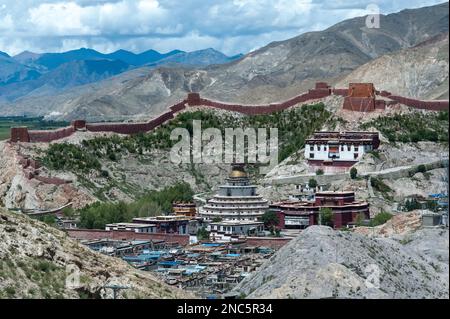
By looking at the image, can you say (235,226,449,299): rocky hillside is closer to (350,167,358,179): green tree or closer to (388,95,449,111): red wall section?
(350,167,358,179): green tree

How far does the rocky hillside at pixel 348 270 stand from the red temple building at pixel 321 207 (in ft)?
120

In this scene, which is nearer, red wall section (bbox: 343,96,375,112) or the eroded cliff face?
the eroded cliff face

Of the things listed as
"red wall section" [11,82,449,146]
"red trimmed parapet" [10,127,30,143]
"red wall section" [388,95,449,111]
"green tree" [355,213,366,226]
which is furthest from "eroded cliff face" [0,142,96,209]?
"red wall section" [388,95,449,111]

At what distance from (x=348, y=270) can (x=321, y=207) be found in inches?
1674

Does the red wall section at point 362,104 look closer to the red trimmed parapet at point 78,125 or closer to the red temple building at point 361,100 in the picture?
the red temple building at point 361,100

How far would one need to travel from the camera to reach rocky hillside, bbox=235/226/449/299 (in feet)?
88.2

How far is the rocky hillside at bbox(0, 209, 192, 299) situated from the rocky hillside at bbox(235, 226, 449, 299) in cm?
236

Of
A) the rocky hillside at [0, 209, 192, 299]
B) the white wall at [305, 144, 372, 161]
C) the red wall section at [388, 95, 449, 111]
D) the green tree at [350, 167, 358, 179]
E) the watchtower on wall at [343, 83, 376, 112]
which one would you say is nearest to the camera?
the rocky hillside at [0, 209, 192, 299]

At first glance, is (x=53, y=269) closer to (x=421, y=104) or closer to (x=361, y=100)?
(x=361, y=100)

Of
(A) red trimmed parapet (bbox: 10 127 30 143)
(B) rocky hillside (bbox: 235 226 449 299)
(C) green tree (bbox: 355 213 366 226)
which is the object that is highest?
(A) red trimmed parapet (bbox: 10 127 30 143)

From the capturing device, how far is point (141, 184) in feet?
283

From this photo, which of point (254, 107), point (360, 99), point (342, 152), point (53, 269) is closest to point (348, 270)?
point (53, 269)

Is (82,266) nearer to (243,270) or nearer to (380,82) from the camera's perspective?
(243,270)
